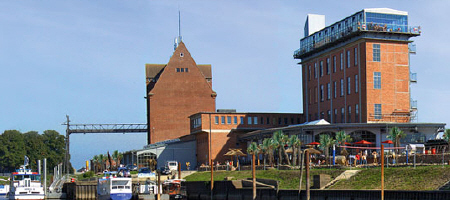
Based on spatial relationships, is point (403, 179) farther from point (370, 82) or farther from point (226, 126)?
point (226, 126)

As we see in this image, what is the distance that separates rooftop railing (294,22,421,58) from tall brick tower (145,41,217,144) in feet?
92.5

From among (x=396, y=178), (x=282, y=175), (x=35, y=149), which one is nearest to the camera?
(x=396, y=178)

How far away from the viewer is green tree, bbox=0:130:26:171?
159 m

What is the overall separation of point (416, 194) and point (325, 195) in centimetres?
962

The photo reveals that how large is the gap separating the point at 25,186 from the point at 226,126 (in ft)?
138

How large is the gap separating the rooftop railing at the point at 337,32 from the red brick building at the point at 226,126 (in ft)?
35.8

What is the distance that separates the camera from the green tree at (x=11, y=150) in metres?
159

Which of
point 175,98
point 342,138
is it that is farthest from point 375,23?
point 175,98

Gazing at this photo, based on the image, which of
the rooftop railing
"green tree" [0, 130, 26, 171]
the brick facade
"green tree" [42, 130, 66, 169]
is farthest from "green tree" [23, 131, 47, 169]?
the brick facade

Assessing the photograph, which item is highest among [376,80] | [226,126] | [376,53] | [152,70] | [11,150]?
[152,70]

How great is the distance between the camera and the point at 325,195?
50.5 meters

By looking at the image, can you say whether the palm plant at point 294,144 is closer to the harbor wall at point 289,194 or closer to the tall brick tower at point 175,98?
the harbor wall at point 289,194

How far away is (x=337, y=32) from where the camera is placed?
10200 centimetres

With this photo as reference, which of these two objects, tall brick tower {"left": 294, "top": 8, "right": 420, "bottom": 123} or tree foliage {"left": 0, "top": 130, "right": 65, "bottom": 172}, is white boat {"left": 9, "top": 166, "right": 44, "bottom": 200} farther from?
tree foliage {"left": 0, "top": 130, "right": 65, "bottom": 172}
